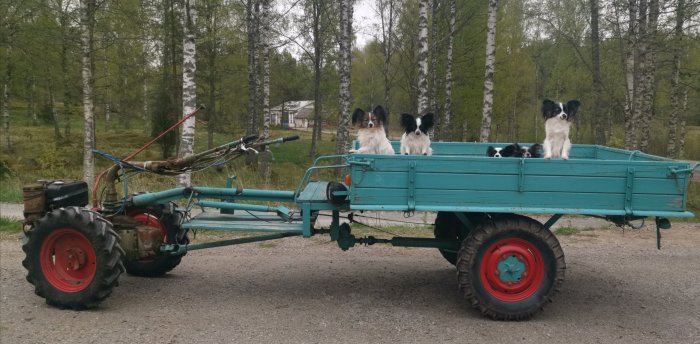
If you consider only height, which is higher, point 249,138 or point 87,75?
point 87,75

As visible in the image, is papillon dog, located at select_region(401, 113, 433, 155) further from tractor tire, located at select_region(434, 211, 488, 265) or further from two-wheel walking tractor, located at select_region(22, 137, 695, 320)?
two-wheel walking tractor, located at select_region(22, 137, 695, 320)

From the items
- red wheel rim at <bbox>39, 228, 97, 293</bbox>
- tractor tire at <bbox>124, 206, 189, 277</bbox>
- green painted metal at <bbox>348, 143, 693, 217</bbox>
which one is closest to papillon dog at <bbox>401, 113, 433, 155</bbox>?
green painted metal at <bbox>348, 143, 693, 217</bbox>

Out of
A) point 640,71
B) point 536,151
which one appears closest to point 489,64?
point 640,71

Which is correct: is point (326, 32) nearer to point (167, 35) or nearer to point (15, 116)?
point (167, 35)

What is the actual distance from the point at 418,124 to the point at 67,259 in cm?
414

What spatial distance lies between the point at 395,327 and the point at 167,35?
62.0 feet

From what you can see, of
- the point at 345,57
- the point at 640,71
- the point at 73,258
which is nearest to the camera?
the point at 73,258

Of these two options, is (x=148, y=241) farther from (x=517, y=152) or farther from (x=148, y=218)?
(x=517, y=152)

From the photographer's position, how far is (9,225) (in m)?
8.90

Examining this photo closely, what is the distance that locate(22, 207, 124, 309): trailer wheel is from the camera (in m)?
4.82

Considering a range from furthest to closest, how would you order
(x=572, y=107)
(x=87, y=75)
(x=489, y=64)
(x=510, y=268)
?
(x=489, y=64)
(x=87, y=75)
(x=572, y=107)
(x=510, y=268)

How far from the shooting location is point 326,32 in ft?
80.1

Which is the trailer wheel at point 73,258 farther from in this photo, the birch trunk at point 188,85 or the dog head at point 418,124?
the birch trunk at point 188,85

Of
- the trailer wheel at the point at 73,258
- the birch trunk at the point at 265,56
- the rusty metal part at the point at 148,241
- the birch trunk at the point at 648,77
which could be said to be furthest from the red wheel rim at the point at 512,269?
the birch trunk at the point at 265,56
